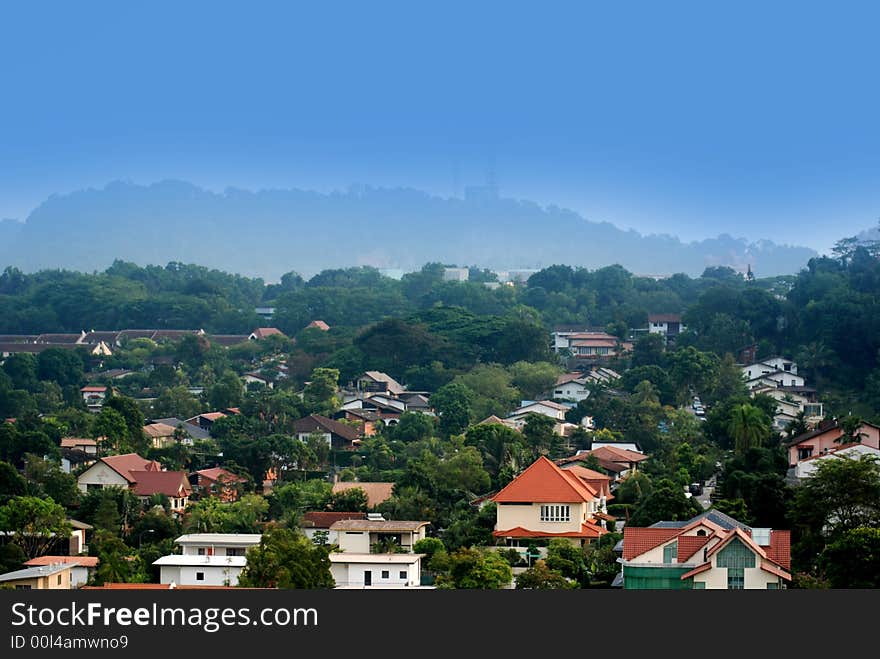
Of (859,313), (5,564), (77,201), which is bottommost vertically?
(5,564)

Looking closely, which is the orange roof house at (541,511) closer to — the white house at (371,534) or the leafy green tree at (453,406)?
the white house at (371,534)

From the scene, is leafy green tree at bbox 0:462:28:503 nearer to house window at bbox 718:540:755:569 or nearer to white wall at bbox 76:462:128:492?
white wall at bbox 76:462:128:492

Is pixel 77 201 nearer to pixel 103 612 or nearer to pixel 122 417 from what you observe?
pixel 122 417

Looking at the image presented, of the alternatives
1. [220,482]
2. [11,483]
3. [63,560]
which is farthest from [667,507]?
[11,483]

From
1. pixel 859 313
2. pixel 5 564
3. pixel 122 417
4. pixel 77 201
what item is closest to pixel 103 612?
pixel 5 564

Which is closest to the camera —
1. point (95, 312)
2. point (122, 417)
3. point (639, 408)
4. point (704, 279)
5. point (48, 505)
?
point (48, 505)

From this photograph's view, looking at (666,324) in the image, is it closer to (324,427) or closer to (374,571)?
(324,427)

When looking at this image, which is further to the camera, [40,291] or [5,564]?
[40,291]

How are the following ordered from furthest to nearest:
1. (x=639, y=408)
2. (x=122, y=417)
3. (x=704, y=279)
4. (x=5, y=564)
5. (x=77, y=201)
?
(x=77, y=201) → (x=704, y=279) → (x=639, y=408) → (x=122, y=417) → (x=5, y=564)
